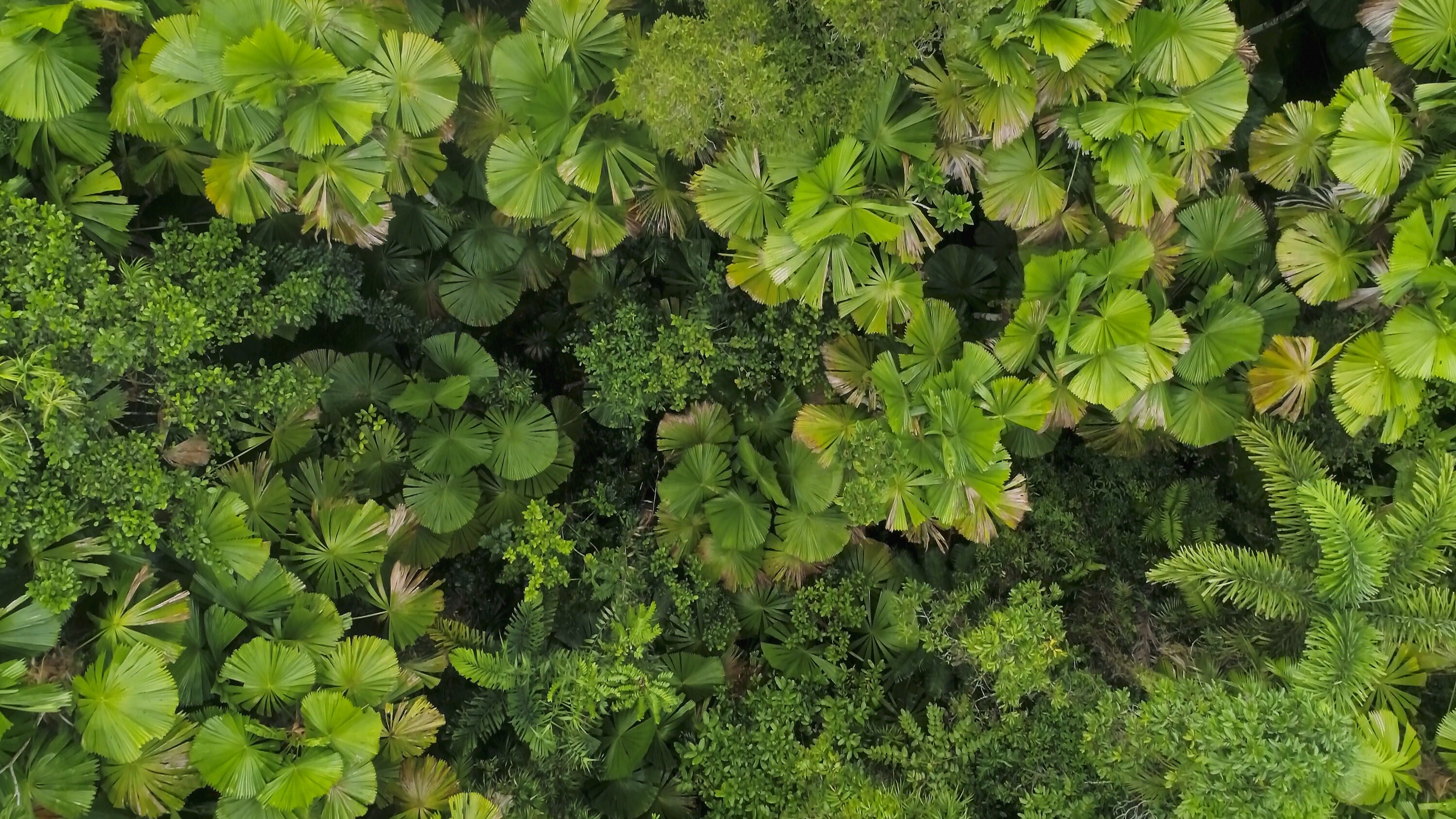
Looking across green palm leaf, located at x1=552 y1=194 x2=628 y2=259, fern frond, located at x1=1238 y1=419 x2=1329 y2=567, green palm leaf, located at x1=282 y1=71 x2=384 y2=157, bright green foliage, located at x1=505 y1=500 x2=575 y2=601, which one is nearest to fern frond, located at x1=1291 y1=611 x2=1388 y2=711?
fern frond, located at x1=1238 y1=419 x2=1329 y2=567

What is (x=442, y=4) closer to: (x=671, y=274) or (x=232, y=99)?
(x=232, y=99)

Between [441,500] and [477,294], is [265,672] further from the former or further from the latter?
[477,294]

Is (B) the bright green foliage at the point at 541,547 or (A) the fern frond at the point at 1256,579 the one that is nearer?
(A) the fern frond at the point at 1256,579

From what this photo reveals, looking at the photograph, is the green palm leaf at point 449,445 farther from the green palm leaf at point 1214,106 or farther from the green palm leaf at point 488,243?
the green palm leaf at point 1214,106

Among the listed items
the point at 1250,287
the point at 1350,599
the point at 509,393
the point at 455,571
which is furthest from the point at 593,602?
the point at 1250,287

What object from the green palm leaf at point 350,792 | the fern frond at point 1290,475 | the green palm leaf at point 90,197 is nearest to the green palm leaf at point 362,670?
the green palm leaf at point 350,792

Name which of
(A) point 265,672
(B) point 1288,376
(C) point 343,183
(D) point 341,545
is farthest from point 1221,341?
(A) point 265,672
